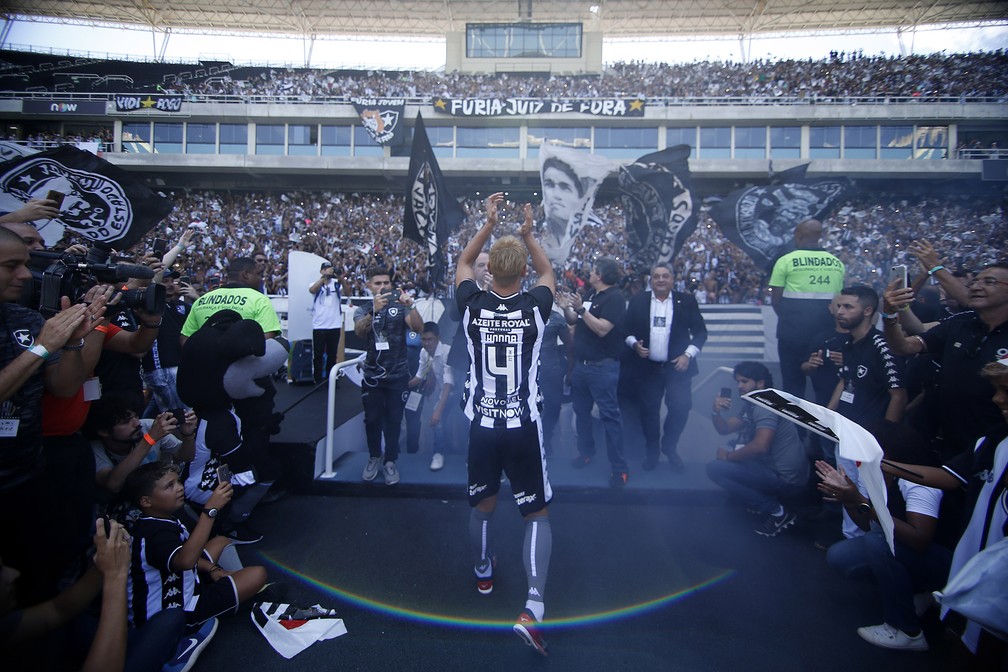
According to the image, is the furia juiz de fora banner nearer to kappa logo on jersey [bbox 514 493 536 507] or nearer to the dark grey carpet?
the dark grey carpet

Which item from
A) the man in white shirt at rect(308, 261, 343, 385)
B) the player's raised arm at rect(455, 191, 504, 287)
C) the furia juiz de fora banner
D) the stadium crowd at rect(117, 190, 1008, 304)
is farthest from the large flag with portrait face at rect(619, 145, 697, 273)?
the furia juiz de fora banner

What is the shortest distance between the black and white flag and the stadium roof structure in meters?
12.4

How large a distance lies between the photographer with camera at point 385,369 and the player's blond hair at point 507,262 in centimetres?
168

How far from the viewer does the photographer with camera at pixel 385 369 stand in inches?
170

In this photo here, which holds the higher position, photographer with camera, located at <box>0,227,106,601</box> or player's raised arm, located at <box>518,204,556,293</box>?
player's raised arm, located at <box>518,204,556,293</box>

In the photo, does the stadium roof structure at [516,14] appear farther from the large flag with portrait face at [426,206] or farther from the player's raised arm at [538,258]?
the player's raised arm at [538,258]

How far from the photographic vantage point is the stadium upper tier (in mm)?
27234

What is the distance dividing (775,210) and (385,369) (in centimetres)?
456

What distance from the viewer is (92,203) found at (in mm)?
4680

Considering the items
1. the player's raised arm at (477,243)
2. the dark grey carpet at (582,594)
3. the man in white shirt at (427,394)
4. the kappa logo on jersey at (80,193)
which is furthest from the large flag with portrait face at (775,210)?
the kappa logo on jersey at (80,193)

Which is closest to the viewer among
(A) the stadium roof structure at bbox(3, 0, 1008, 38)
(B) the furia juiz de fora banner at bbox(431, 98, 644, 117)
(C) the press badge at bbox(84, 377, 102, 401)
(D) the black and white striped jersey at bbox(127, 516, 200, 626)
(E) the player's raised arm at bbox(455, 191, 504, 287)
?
(D) the black and white striped jersey at bbox(127, 516, 200, 626)

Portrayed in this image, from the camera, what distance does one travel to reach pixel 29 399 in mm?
2199

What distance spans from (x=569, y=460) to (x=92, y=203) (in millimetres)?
5039

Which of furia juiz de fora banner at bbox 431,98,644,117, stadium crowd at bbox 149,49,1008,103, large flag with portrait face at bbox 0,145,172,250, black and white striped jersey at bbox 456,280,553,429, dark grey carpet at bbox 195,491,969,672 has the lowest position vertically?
dark grey carpet at bbox 195,491,969,672
